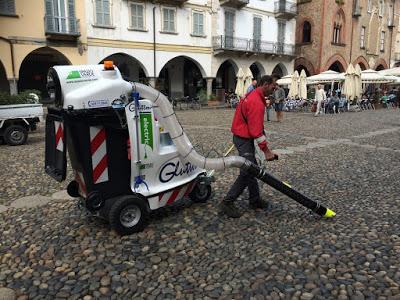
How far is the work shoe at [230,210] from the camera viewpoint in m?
4.50

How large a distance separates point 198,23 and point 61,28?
957 centimetres

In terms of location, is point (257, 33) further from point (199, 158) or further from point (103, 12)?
point (199, 158)

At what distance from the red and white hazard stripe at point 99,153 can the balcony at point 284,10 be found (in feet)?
97.9

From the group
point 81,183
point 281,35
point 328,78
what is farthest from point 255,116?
point 281,35

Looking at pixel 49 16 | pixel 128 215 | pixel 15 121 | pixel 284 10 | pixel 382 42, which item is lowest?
pixel 128 215

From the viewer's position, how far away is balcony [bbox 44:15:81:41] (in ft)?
64.2

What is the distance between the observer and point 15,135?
10.1 metres

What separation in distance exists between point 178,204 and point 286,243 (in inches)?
66.1

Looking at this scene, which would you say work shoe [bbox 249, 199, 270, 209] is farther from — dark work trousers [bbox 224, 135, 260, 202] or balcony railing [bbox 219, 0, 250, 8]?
balcony railing [bbox 219, 0, 250, 8]

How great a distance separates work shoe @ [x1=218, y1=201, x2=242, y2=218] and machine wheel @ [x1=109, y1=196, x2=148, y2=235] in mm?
980

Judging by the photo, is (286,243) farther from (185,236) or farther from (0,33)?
(0,33)

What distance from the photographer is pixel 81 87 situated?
3658 mm

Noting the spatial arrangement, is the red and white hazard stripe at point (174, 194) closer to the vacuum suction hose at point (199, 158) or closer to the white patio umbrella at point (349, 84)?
the vacuum suction hose at point (199, 158)

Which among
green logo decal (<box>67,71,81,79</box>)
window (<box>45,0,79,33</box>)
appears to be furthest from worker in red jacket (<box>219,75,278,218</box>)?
window (<box>45,0,79,33</box>)
